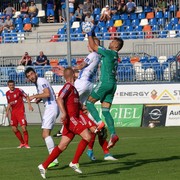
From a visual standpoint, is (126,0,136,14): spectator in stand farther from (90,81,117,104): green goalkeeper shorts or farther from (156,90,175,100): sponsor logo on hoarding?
(90,81,117,104): green goalkeeper shorts

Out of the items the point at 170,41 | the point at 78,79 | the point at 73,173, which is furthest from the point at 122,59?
the point at 73,173

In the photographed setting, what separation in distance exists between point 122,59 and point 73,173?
75.6 feet

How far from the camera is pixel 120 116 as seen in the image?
102 ft

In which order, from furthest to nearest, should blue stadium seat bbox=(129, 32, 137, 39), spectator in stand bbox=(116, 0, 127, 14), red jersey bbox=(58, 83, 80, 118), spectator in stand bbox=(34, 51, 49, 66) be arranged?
spectator in stand bbox=(116, 0, 127, 14) < blue stadium seat bbox=(129, 32, 137, 39) < spectator in stand bbox=(34, 51, 49, 66) < red jersey bbox=(58, 83, 80, 118)

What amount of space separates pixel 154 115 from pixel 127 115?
111 centimetres

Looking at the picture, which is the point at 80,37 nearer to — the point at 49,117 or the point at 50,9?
the point at 50,9

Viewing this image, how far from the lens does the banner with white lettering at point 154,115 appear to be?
30.5 meters

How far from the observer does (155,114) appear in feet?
100

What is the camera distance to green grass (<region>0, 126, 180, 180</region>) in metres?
13.7

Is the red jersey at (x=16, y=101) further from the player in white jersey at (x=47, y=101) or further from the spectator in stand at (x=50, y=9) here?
the spectator in stand at (x=50, y=9)

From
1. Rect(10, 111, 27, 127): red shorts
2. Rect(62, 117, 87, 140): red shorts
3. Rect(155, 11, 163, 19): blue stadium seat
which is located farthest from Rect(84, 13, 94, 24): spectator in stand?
Rect(62, 117, 87, 140): red shorts

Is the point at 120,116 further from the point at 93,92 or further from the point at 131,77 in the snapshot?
the point at 93,92

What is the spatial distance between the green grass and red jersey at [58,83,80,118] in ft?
3.65

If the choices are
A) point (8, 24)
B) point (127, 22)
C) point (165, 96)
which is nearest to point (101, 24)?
point (127, 22)
